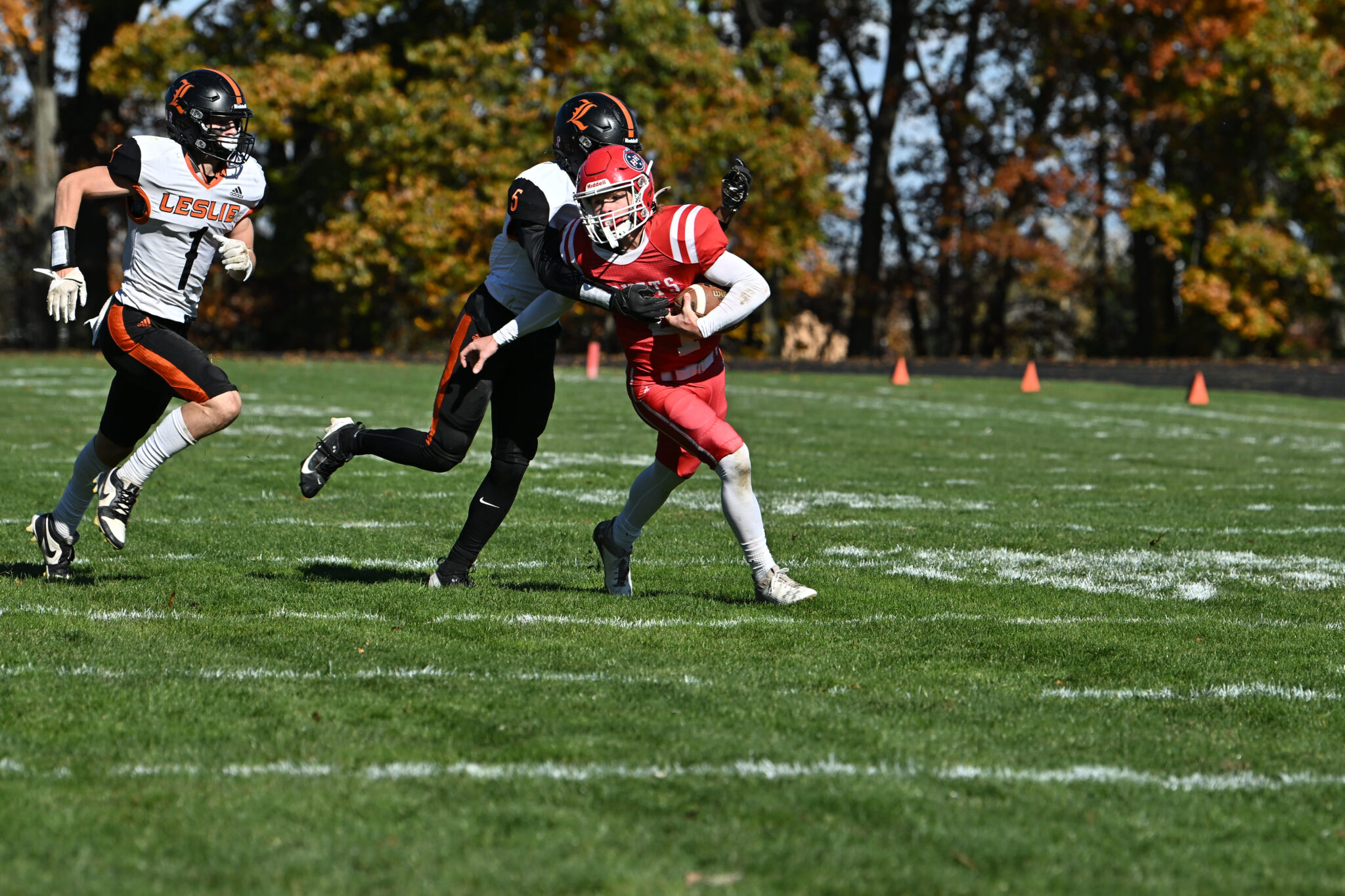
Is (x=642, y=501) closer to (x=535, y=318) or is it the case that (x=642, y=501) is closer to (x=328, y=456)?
(x=535, y=318)

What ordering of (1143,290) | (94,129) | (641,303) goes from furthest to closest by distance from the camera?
1. (1143,290)
2. (94,129)
3. (641,303)

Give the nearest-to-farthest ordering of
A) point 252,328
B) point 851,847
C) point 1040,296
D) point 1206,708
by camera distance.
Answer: point 851,847 < point 1206,708 < point 252,328 < point 1040,296

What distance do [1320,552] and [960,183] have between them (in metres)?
34.2

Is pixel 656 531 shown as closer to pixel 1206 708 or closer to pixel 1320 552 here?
pixel 1320 552

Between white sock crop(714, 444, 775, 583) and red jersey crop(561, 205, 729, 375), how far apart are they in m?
0.44

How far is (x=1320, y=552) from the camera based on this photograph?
8031mm

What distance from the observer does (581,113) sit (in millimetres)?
5988

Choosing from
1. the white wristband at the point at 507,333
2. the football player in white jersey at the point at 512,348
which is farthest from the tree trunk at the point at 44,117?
the white wristband at the point at 507,333

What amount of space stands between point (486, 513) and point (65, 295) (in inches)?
73.6

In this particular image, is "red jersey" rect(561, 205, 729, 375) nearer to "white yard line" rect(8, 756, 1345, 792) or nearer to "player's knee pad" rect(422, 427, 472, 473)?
"player's knee pad" rect(422, 427, 472, 473)

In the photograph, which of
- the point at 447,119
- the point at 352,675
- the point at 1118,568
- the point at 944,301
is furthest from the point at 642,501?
the point at 944,301

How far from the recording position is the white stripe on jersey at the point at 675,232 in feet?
18.7

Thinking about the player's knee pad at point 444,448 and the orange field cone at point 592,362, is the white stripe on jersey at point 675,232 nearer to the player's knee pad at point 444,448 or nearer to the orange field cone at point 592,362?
the player's knee pad at point 444,448

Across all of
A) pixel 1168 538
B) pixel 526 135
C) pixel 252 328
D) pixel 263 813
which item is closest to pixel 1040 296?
pixel 526 135
